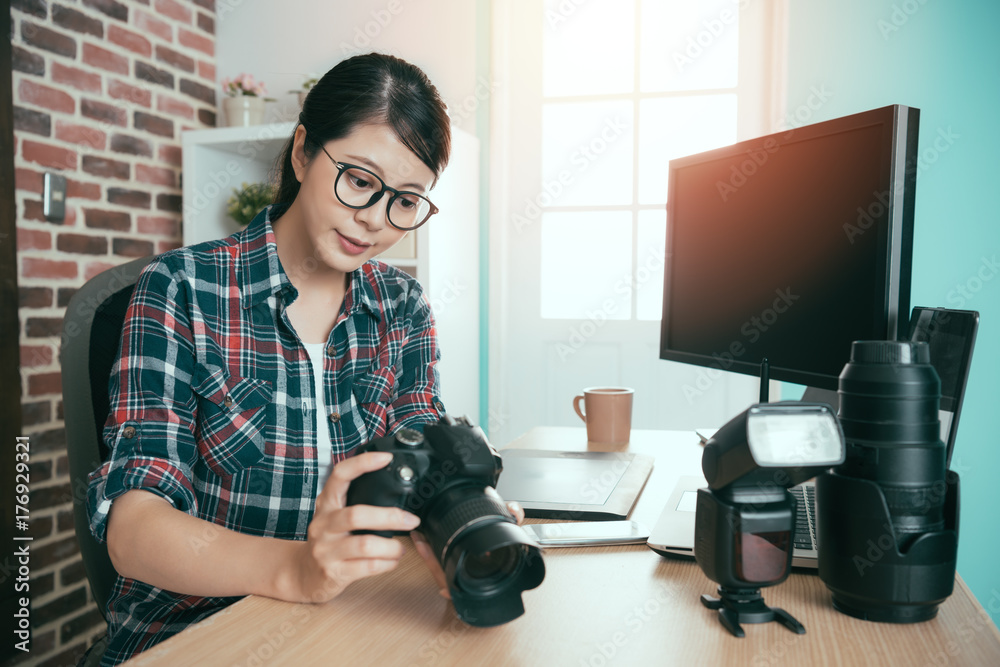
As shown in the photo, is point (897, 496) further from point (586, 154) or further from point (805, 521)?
point (586, 154)

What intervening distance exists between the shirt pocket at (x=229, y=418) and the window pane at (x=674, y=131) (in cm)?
163

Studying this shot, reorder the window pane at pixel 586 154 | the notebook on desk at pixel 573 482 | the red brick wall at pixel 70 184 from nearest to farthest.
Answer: the notebook on desk at pixel 573 482 → the red brick wall at pixel 70 184 → the window pane at pixel 586 154

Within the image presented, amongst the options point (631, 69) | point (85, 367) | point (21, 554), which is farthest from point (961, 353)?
point (21, 554)

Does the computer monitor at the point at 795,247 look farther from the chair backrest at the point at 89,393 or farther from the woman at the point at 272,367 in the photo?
the chair backrest at the point at 89,393

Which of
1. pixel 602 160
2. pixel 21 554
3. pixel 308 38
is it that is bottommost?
pixel 21 554

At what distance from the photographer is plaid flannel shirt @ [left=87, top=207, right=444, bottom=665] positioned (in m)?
0.75

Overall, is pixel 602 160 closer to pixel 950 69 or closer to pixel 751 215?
pixel 950 69

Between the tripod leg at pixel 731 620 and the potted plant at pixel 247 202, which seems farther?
the potted plant at pixel 247 202

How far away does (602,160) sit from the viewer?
2262mm

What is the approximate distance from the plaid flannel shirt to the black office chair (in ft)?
0.13

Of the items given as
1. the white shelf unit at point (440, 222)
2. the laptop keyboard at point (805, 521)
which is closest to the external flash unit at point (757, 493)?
the laptop keyboard at point (805, 521)

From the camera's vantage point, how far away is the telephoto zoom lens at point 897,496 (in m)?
0.53

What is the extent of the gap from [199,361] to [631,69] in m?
1.81

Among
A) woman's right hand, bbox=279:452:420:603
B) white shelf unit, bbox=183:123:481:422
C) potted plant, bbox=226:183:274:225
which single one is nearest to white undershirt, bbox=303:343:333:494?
woman's right hand, bbox=279:452:420:603
